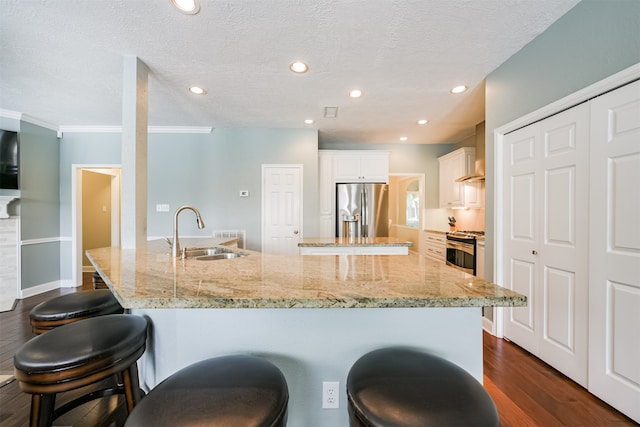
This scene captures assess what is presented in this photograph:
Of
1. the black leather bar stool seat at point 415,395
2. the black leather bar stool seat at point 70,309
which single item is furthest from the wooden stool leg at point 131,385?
the black leather bar stool seat at point 415,395

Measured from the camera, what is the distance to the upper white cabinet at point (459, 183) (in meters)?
4.06

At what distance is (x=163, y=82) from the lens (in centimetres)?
261

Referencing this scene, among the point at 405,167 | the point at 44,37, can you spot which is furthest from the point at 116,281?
the point at 405,167

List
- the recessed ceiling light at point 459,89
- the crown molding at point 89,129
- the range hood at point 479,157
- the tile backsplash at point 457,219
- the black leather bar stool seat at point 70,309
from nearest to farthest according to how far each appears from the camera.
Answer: the black leather bar stool seat at point 70,309 → the recessed ceiling light at point 459,89 → the range hood at point 479,157 → the crown molding at point 89,129 → the tile backsplash at point 457,219

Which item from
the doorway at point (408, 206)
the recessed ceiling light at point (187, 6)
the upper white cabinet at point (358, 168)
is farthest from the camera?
the doorway at point (408, 206)

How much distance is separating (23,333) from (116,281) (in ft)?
8.90

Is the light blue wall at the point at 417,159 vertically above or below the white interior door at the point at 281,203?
above

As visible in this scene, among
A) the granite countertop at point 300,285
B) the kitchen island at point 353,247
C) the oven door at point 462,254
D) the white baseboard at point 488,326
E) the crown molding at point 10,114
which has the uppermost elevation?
the crown molding at point 10,114

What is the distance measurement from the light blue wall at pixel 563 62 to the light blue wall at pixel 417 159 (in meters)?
2.64

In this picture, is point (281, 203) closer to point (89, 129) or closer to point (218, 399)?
point (89, 129)

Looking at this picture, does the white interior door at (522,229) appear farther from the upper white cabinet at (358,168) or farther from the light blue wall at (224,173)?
the light blue wall at (224,173)

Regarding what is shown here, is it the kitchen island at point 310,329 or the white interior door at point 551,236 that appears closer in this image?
the kitchen island at point 310,329

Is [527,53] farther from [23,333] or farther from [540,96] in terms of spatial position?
[23,333]

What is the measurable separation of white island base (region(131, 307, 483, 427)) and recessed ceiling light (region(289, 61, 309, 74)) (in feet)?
6.98
